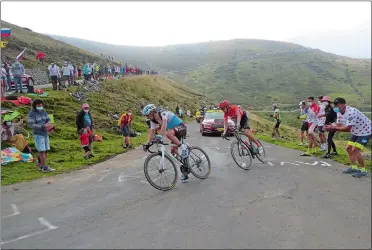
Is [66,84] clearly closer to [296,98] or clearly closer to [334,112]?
[334,112]

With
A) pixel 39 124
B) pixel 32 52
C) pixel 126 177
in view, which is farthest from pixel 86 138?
pixel 32 52

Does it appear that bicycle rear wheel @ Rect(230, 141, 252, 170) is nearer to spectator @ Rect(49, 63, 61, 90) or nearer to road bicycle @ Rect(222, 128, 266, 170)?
road bicycle @ Rect(222, 128, 266, 170)

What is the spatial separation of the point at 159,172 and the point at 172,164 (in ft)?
1.25

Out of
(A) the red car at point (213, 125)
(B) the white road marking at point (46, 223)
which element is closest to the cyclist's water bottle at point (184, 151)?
(B) the white road marking at point (46, 223)

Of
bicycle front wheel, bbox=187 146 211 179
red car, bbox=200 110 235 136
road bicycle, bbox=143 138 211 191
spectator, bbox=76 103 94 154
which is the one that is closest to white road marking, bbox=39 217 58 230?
road bicycle, bbox=143 138 211 191

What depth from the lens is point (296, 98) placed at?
349 ft

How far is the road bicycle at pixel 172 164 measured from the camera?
8352 millimetres

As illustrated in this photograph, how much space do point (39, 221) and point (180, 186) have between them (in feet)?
11.2

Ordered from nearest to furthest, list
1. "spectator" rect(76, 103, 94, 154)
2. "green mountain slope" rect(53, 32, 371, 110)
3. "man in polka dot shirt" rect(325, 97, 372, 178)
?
1. "man in polka dot shirt" rect(325, 97, 372, 178)
2. "spectator" rect(76, 103, 94, 154)
3. "green mountain slope" rect(53, 32, 371, 110)

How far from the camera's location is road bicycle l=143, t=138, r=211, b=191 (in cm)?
835

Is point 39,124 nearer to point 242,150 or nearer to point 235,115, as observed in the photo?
point 235,115

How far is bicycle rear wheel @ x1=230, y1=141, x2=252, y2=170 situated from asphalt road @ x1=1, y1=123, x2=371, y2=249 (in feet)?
1.63

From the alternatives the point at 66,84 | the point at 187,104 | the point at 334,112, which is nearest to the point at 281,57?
the point at 187,104

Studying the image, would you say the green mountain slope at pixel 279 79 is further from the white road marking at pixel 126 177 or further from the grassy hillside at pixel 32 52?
the white road marking at pixel 126 177
